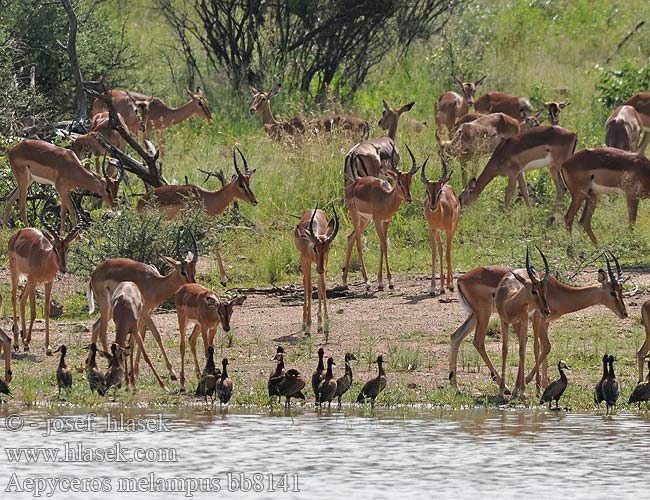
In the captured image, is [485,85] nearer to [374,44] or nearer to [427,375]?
[374,44]

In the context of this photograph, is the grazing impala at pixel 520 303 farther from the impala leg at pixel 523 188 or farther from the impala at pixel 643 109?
the impala at pixel 643 109

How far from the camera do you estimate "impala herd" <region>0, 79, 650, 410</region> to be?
31.4 ft

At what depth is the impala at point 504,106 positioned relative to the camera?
20.2 metres

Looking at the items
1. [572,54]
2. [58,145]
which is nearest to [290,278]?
[58,145]

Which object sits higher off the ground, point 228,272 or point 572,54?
point 572,54

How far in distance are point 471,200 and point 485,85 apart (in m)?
8.13

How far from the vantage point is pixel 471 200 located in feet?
51.3

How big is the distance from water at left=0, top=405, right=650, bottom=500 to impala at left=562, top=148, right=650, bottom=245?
596 cm

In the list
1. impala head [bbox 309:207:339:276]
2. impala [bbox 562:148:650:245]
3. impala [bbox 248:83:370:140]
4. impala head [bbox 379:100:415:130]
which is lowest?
impala head [bbox 309:207:339:276]

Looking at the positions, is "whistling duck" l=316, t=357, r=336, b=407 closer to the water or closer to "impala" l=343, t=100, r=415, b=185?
the water

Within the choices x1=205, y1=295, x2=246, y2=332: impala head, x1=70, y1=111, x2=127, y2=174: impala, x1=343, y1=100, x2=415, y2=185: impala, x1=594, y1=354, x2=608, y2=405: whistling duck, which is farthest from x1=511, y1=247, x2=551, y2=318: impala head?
x1=70, y1=111, x2=127, y2=174: impala

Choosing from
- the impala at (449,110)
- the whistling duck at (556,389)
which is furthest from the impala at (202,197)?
the impala at (449,110)

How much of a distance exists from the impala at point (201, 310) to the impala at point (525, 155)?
251 inches

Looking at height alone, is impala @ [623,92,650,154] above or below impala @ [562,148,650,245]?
above
